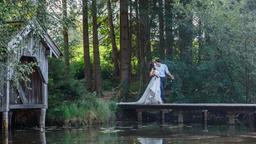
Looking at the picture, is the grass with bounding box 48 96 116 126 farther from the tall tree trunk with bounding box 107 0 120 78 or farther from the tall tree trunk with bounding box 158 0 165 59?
the tall tree trunk with bounding box 107 0 120 78

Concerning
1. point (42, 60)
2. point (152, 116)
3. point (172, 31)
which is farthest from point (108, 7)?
point (42, 60)

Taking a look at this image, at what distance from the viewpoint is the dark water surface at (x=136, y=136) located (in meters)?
17.9

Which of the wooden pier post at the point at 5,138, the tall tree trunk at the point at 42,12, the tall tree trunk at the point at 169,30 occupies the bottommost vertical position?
the wooden pier post at the point at 5,138

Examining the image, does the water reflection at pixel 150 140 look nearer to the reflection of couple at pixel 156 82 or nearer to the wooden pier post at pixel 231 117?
the wooden pier post at pixel 231 117

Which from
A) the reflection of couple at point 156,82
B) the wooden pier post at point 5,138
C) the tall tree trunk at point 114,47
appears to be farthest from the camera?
the tall tree trunk at point 114,47

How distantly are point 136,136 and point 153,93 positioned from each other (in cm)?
759

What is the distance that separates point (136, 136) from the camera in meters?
19.7

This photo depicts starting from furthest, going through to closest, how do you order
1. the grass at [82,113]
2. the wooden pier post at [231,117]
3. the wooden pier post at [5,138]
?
the wooden pier post at [231,117] < the grass at [82,113] < the wooden pier post at [5,138]

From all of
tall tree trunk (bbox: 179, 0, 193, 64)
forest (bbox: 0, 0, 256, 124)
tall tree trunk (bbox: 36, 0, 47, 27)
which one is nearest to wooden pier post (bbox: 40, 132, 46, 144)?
forest (bbox: 0, 0, 256, 124)

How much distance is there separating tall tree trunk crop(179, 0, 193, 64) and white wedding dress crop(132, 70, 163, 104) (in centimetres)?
313

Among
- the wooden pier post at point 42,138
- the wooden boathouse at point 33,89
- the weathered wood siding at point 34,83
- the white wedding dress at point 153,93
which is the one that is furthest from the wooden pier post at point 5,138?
the white wedding dress at point 153,93

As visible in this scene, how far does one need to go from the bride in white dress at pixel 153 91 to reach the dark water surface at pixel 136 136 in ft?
10.6

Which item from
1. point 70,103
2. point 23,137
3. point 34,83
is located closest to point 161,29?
point 70,103

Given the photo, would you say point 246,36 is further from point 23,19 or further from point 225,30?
point 23,19
